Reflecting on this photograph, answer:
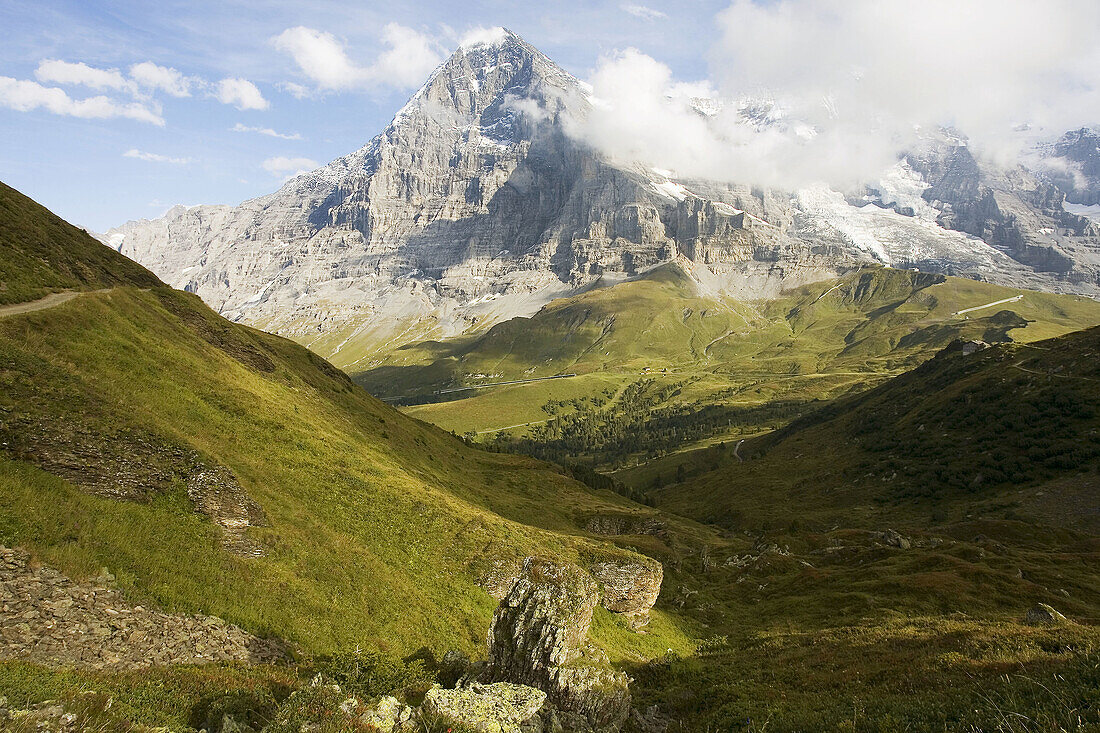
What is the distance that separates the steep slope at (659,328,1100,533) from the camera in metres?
114

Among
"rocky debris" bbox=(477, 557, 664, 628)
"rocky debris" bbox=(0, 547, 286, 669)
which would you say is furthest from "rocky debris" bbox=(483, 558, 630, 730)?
"rocky debris" bbox=(0, 547, 286, 669)

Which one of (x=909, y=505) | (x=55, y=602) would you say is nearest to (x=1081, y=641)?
(x=55, y=602)

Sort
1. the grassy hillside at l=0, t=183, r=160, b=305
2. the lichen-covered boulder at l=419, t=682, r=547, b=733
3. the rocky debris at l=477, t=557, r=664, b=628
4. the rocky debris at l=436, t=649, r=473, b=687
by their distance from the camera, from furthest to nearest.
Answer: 1. the grassy hillside at l=0, t=183, r=160, b=305
2. the rocky debris at l=477, t=557, r=664, b=628
3. the rocky debris at l=436, t=649, r=473, b=687
4. the lichen-covered boulder at l=419, t=682, r=547, b=733

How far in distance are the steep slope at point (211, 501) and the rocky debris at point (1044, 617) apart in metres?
23.6

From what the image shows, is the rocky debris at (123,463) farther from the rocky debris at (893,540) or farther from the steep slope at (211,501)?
the rocky debris at (893,540)

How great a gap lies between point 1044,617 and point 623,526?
57790 millimetres

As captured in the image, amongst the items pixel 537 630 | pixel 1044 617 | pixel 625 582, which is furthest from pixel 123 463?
pixel 1044 617

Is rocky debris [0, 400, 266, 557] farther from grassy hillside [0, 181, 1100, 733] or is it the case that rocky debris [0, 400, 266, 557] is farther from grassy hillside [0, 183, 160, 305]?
grassy hillside [0, 183, 160, 305]

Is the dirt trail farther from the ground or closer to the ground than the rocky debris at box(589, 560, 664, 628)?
farther from the ground

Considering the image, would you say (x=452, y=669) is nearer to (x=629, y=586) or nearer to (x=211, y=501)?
(x=211, y=501)

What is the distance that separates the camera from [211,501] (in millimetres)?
27734

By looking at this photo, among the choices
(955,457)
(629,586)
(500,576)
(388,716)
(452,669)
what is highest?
(388,716)

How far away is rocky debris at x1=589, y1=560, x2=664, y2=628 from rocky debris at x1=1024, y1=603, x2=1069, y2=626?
25.2m

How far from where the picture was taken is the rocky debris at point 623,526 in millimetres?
83688
